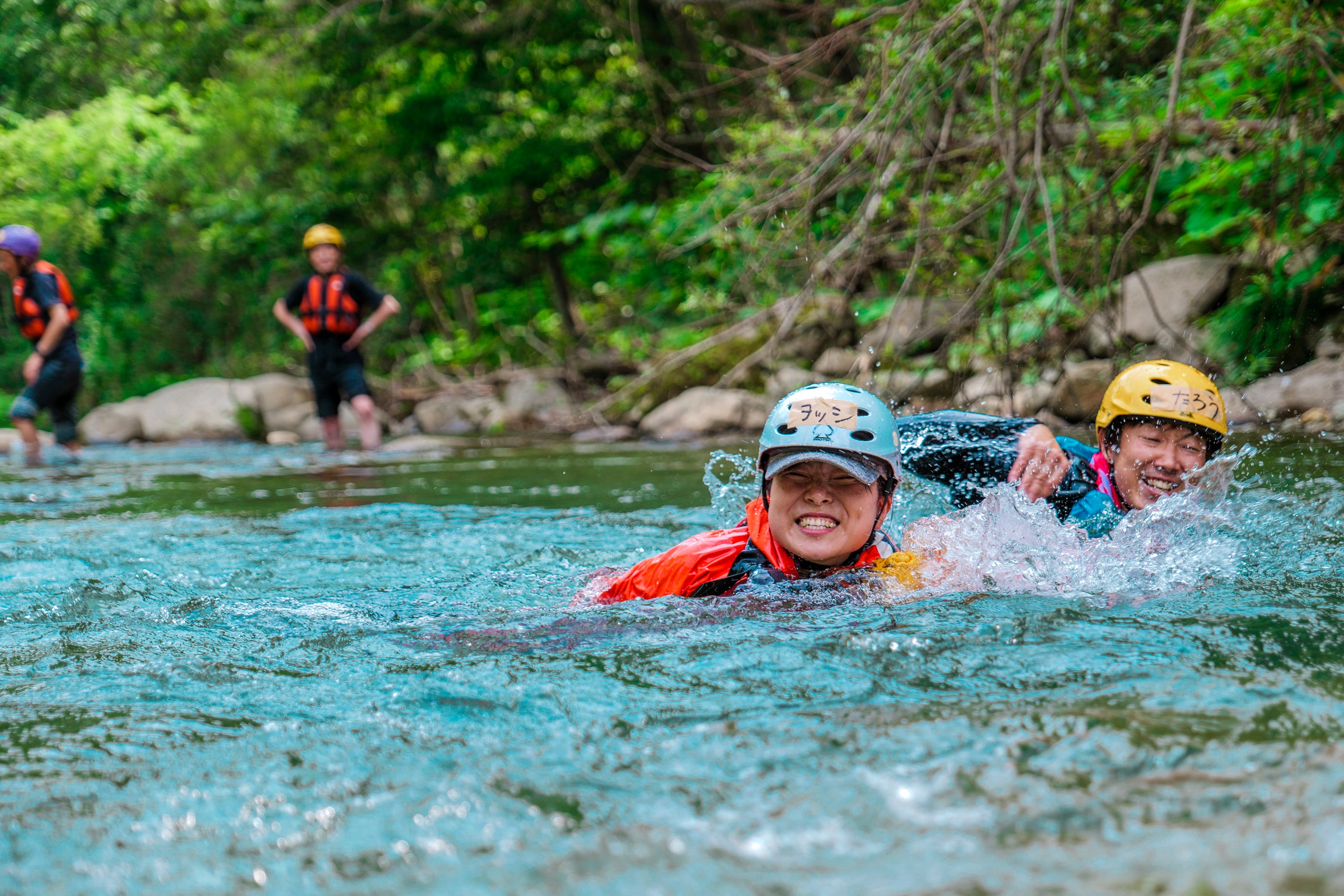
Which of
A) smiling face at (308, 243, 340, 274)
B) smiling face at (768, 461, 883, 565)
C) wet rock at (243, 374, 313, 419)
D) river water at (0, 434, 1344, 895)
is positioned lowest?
river water at (0, 434, 1344, 895)

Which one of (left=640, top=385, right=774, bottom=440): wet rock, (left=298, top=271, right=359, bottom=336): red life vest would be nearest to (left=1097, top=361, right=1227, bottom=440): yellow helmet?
(left=640, top=385, right=774, bottom=440): wet rock

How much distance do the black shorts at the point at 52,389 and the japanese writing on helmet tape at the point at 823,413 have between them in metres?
8.84

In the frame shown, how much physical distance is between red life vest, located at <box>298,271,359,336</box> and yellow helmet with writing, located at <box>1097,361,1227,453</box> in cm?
786

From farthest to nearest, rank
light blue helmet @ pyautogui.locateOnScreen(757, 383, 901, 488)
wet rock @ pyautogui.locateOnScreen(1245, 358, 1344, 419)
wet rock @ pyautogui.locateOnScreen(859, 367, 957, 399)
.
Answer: wet rock @ pyautogui.locateOnScreen(1245, 358, 1344, 419) → wet rock @ pyautogui.locateOnScreen(859, 367, 957, 399) → light blue helmet @ pyautogui.locateOnScreen(757, 383, 901, 488)

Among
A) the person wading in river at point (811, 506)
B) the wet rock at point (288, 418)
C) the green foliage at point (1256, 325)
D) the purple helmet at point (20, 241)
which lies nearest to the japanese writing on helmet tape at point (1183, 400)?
the person wading in river at point (811, 506)

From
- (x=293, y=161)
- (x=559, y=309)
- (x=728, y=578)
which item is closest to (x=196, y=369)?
(x=293, y=161)

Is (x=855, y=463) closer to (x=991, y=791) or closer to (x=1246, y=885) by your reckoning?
(x=991, y=791)

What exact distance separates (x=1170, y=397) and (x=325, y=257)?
26.3 ft

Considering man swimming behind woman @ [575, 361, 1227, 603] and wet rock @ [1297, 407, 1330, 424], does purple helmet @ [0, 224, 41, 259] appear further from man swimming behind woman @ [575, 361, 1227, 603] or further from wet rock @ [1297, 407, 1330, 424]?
wet rock @ [1297, 407, 1330, 424]

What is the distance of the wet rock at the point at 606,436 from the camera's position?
12.1 meters

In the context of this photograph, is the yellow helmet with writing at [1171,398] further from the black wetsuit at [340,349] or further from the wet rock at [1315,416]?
the black wetsuit at [340,349]

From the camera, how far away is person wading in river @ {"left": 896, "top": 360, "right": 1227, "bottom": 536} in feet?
15.5

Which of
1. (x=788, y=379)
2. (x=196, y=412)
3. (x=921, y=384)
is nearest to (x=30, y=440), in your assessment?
(x=196, y=412)

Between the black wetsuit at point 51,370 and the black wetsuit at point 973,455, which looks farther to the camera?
the black wetsuit at point 51,370
